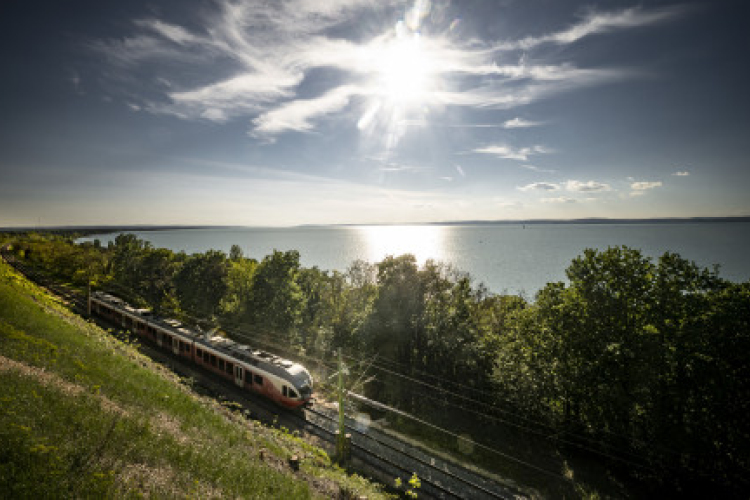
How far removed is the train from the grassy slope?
5.04 metres

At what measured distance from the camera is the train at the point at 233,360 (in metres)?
23.8

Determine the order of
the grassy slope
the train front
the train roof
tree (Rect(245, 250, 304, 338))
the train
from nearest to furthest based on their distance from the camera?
the grassy slope → the train front → the train → the train roof → tree (Rect(245, 250, 304, 338))

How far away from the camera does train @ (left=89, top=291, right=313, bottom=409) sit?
23.8 m

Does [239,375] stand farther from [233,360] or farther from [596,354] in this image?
[596,354]

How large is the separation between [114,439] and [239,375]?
1720 centimetres

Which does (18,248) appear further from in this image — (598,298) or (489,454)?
(598,298)

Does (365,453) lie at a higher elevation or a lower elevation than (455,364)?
lower

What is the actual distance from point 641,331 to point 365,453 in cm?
1812

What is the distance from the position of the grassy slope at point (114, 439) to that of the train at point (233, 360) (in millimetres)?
5043

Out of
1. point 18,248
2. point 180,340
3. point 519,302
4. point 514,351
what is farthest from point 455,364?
point 18,248

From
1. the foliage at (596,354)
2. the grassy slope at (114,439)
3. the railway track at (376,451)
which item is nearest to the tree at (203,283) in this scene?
the foliage at (596,354)

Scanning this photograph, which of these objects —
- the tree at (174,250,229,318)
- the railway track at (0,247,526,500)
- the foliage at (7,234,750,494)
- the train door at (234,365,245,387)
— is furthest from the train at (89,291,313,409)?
the tree at (174,250,229,318)

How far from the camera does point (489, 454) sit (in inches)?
899

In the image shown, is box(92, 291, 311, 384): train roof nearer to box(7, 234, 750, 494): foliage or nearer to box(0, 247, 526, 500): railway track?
box(0, 247, 526, 500): railway track
